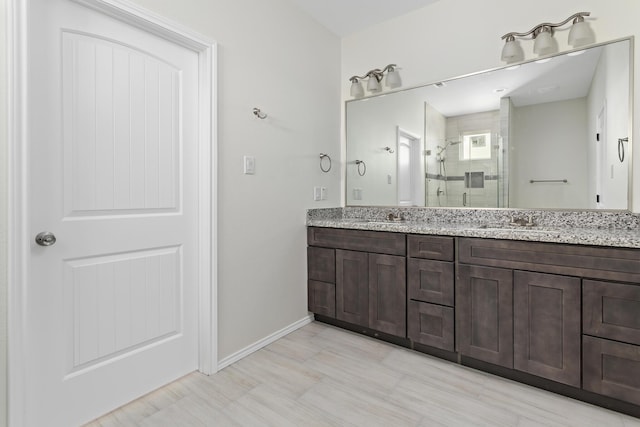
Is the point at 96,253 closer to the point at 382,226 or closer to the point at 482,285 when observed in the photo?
the point at 382,226

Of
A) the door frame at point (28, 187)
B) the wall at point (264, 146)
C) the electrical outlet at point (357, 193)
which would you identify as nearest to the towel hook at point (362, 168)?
the electrical outlet at point (357, 193)

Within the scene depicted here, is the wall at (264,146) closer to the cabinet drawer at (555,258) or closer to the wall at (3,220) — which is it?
the wall at (3,220)

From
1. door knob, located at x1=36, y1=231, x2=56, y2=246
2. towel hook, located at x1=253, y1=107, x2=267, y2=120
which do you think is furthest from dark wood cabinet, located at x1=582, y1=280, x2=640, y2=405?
door knob, located at x1=36, y1=231, x2=56, y2=246

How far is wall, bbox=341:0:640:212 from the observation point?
1.92 meters

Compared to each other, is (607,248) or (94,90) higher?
(94,90)

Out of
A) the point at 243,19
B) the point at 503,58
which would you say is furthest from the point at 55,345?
the point at 503,58

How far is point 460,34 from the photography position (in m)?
2.42

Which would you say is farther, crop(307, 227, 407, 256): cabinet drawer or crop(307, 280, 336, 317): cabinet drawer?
crop(307, 280, 336, 317): cabinet drawer

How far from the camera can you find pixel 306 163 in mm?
2678

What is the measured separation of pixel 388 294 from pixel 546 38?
6.29 feet

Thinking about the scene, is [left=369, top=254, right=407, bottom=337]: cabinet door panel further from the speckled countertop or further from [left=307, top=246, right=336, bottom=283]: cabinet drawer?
[left=307, top=246, right=336, bottom=283]: cabinet drawer

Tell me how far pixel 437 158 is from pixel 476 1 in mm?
1126

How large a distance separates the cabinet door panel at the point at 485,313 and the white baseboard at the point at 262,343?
47.9 inches

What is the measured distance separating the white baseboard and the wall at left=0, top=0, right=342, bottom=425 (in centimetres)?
3
